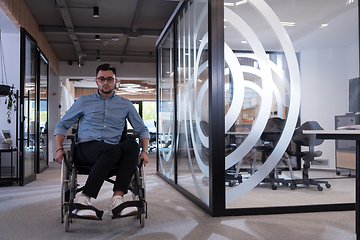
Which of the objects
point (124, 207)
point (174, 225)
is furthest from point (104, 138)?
point (174, 225)

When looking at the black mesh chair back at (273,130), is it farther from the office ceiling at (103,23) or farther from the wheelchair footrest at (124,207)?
the office ceiling at (103,23)

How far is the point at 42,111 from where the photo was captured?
7156 mm

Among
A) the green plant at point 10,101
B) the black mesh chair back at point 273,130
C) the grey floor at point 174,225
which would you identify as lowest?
the grey floor at point 174,225

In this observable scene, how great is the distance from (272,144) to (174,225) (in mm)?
1114

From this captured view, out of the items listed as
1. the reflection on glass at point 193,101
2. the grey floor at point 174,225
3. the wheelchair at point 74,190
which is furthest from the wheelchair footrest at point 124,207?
the reflection on glass at point 193,101

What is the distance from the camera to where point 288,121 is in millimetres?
3074

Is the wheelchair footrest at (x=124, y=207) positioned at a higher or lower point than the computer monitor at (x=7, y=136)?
lower

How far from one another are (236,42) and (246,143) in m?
0.90

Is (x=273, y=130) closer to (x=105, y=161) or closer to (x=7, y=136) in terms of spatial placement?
(x=105, y=161)

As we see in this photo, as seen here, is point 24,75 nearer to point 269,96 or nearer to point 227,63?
point 227,63

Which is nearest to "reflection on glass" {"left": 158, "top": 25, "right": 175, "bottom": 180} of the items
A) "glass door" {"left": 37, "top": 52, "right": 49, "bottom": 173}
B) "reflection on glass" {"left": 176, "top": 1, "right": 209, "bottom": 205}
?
"reflection on glass" {"left": 176, "top": 1, "right": 209, "bottom": 205}

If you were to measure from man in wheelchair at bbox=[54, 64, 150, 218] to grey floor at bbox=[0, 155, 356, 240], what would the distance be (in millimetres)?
220

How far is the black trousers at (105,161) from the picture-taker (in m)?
2.59

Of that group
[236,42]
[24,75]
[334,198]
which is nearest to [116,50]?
[24,75]
